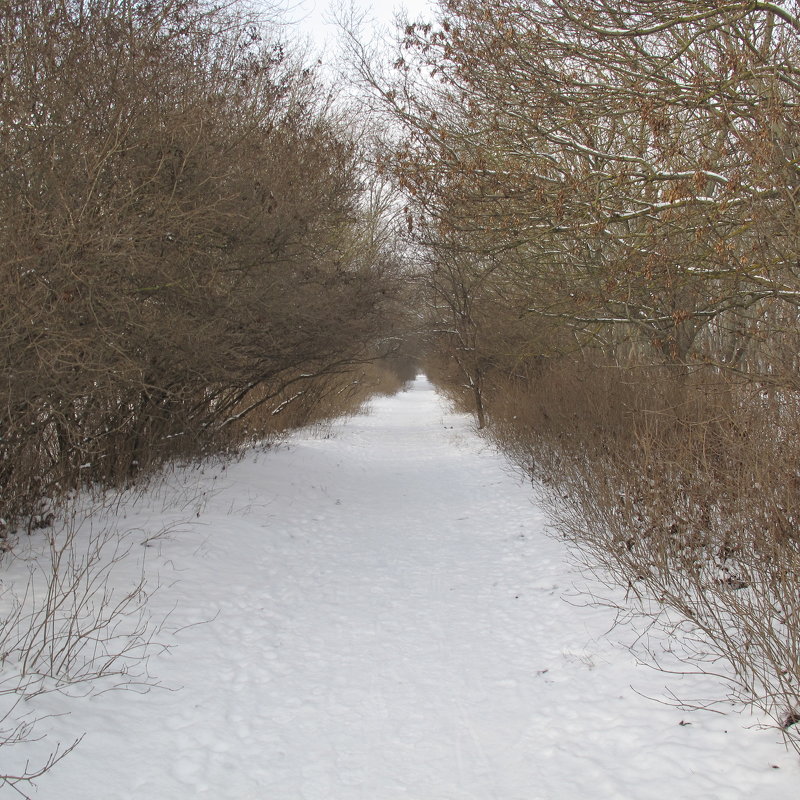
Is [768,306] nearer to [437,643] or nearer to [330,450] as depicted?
[437,643]

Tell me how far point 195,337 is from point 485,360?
37.1 feet

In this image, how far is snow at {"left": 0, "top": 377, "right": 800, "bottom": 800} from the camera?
2963 millimetres

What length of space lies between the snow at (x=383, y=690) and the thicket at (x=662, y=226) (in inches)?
20.3

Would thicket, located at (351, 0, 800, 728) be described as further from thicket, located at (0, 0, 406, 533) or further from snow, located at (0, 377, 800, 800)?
thicket, located at (0, 0, 406, 533)

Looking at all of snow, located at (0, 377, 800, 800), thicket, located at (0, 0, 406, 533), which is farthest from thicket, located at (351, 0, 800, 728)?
thicket, located at (0, 0, 406, 533)

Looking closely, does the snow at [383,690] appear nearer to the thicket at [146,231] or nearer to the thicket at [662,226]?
the thicket at [662,226]

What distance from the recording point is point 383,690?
3.93 metres

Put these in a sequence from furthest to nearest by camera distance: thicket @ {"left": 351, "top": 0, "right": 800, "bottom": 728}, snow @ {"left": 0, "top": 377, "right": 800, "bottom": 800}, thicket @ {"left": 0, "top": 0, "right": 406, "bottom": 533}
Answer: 1. thicket @ {"left": 0, "top": 0, "right": 406, "bottom": 533}
2. thicket @ {"left": 351, "top": 0, "right": 800, "bottom": 728}
3. snow @ {"left": 0, "top": 377, "right": 800, "bottom": 800}

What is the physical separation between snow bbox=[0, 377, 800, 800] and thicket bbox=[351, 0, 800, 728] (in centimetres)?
52

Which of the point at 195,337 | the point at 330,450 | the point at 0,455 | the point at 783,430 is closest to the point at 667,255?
the point at 783,430

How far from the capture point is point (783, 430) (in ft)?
13.9

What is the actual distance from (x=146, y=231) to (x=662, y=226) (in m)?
4.55

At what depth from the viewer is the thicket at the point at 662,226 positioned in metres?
4.15

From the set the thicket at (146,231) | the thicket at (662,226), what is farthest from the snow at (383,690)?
the thicket at (146,231)
